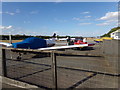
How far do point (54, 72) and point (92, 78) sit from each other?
1.80 meters

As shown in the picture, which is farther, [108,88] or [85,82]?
[85,82]

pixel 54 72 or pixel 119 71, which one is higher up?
pixel 54 72

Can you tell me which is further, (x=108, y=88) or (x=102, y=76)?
(x=102, y=76)

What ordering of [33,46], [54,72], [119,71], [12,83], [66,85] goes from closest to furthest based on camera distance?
[54,72] → [66,85] → [12,83] → [119,71] → [33,46]

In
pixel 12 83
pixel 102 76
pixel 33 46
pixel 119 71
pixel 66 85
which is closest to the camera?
pixel 66 85

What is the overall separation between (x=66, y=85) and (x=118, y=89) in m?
1.64

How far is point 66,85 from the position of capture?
3.74 m

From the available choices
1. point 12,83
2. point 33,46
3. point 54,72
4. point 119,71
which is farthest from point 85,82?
point 33,46

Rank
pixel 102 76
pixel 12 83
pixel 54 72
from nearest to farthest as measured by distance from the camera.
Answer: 1. pixel 54 72
2. pixel 12 83
3. pixel 102 76

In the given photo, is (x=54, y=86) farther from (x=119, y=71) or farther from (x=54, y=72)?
(x=119, y=71)

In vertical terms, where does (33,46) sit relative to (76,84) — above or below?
above

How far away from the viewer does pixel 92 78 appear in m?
4.29

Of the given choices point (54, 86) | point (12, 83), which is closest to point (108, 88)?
point (54, 86)

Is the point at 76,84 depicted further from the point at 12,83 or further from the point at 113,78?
the point at 12,83
